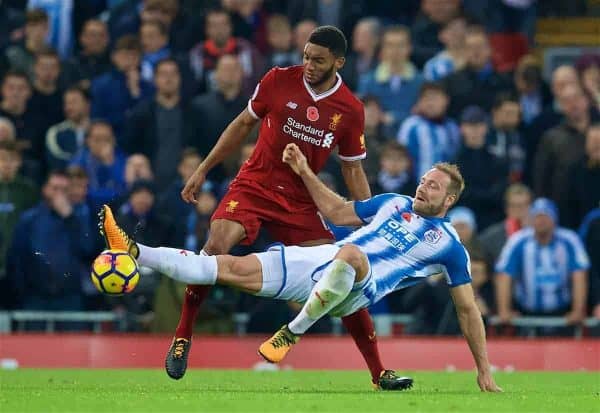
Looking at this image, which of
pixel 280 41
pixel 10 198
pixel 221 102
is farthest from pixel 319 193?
pixel 280 41

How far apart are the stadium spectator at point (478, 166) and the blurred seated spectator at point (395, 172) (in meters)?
0.73

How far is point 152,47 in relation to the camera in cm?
1980

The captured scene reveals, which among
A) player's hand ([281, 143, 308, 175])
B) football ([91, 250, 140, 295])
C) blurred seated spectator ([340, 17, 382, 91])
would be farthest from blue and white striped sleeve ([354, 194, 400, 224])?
blurred seated spectator ([340, 17, 382, 91])

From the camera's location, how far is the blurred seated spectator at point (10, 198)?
59.1 feet

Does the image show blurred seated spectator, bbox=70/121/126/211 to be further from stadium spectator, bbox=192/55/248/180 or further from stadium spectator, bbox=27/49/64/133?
stadium spectator, bbox=192/55/248/180

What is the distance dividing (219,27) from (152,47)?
885 mm

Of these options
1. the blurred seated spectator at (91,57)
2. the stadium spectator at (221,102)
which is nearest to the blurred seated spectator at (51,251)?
the stadium spectator at (221,102)

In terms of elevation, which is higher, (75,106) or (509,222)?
(75,106)

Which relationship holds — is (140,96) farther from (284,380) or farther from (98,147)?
(284,380)

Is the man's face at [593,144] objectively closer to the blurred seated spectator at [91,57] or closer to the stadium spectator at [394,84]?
the stadium spectator at [394,84]

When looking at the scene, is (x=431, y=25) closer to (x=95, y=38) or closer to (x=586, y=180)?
(x=586, y=180)

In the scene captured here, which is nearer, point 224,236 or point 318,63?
point 318,63

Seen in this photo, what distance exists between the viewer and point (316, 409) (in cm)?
997

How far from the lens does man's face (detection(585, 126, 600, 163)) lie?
59.5 ft
